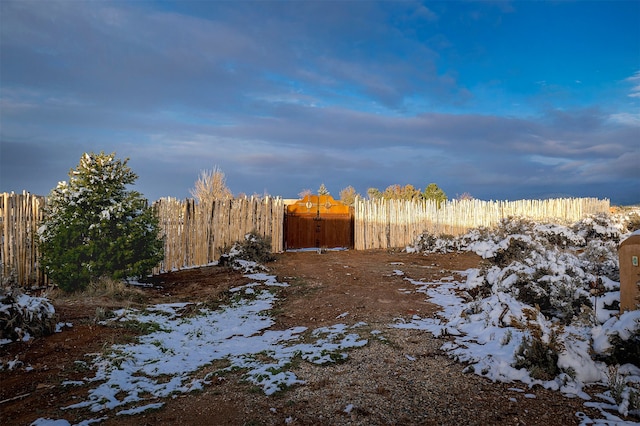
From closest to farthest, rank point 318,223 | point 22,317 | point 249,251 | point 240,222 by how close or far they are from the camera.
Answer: point 22,317, point 249,251, point 240,222, point 318,223

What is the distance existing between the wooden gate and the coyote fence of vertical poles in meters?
8.60

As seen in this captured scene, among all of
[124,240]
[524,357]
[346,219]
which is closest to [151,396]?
[524,357]

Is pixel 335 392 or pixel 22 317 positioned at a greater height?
pixel 22 317

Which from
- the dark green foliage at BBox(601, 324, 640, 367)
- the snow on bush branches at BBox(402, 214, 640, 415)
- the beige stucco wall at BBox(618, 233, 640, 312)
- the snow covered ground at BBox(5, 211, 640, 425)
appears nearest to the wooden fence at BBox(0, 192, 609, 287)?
the snow covered ground at BBox(5, 211, 640, 425)

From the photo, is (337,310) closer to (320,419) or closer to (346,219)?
(320,419)

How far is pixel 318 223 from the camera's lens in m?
16.6

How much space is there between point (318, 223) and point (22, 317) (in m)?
12.2

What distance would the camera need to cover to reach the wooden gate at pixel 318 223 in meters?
16.0

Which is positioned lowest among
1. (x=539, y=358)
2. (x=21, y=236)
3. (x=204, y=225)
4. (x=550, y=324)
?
(x=539, y=358)

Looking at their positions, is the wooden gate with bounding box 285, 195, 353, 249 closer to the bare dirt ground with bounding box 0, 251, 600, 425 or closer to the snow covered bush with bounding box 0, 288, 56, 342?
the bare dirt ground with bounding box 0, 251, 600, 425

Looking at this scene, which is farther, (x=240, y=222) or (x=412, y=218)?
(x=412, y=218)

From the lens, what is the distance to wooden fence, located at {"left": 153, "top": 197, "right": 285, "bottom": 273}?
10.6 metres

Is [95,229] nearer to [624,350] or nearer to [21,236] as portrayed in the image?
[21,236]

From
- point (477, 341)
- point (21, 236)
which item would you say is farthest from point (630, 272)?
point (21, 236)
